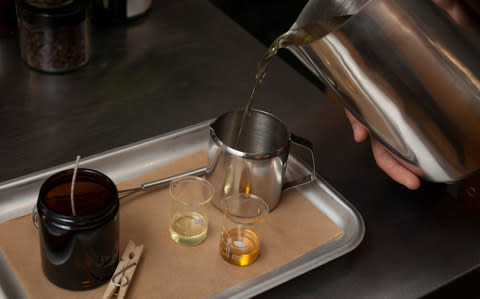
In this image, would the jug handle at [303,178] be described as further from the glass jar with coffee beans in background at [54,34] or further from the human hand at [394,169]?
the glass jar with coffee beans in background at [54,34]

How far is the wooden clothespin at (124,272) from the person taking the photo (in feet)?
2.23

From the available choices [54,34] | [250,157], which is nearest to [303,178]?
[250,157]

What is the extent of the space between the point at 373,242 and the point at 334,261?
0.08 m

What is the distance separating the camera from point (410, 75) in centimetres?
64

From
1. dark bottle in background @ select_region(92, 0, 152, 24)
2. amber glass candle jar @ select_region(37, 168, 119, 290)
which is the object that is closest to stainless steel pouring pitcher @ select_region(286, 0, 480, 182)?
amber glass candle jar @ select_region(37, 168, 119, 290)

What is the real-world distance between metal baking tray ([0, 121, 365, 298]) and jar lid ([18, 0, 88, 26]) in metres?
0.27

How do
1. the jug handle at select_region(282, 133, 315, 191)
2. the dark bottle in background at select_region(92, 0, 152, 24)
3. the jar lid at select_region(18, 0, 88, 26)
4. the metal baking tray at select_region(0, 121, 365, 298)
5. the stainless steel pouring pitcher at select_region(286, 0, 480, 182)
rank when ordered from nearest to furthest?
the stainless steel pouring pitcher at select_region(286, 0, 480, 182)
the metal baking tray at select_region(0, 121, 365, 298)
the jug handle at select_region(282, 133, 315, 191)
the jar lid at select_region(18, 0, 88, 26)
the dark bottle in background at select_region(92, 0, 152, 24)

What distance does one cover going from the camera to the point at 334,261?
801 mm

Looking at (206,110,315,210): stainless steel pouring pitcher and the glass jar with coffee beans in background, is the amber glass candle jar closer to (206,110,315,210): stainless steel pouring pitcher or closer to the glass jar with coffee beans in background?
(206,110,315,210): stainless steel pouring pitcher

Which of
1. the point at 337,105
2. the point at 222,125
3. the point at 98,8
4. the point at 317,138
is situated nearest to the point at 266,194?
the point at 222,125

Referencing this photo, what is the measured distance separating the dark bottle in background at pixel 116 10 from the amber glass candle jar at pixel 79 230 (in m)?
0.59

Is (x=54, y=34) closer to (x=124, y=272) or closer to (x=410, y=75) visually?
(x=124, y=272)

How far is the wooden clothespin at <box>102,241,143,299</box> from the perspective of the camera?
68cm

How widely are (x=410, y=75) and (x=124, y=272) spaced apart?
400mm
